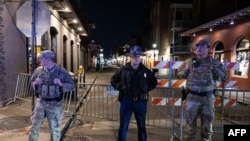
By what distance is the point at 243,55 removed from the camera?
16.8 meters

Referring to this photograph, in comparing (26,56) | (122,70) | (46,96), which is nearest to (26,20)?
(46,96)

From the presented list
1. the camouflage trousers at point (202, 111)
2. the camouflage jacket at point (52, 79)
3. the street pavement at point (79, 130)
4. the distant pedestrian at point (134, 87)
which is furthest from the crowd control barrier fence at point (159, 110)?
the camouflage jacket at point (52, 79)

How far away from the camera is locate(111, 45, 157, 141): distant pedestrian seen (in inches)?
191

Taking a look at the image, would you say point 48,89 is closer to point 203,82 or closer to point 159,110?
point 203,82

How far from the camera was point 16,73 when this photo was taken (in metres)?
10.1

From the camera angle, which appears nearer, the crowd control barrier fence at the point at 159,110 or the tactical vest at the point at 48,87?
the tactical vest at the point at 48,87

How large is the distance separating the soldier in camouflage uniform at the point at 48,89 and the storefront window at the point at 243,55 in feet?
46.3

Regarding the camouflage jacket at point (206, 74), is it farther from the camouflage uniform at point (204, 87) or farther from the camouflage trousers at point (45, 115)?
the camouflage trousers at point (45, 115)

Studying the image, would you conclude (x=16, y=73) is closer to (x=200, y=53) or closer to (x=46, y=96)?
(x=46, y=96)
